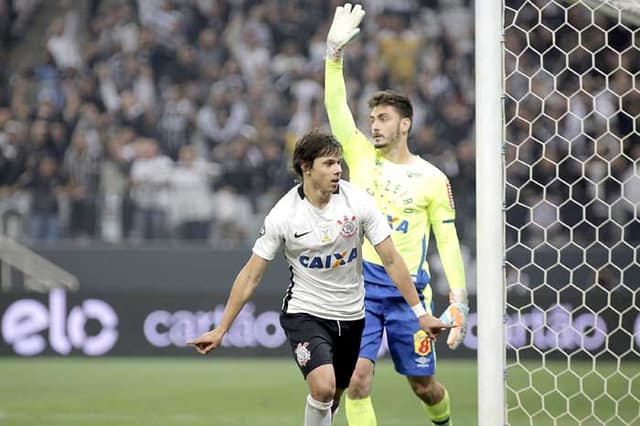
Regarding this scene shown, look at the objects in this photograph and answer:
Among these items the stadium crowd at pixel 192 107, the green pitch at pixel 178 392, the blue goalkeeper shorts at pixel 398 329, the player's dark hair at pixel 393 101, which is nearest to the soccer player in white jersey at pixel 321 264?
the blue goalkeeper shorts at pixel 398 329

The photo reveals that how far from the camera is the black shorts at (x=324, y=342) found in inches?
245

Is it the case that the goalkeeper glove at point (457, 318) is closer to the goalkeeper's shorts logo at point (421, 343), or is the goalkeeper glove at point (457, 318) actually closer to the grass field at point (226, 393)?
the goalkeeper's shorts logo at point (421, 343)

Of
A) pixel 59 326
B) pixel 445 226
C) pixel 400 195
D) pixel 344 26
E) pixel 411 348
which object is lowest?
pixel 59 326

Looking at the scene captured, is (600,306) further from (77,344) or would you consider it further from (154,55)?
(154,55)

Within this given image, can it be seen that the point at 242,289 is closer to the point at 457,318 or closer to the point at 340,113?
the point at 457,318

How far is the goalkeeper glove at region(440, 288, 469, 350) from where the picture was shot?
21.9 ft

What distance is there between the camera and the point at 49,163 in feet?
52.0

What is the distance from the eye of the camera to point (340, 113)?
7.20m

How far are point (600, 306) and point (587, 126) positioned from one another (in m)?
3.29

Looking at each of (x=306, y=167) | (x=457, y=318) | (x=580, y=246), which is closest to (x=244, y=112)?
(x=580, y=246)

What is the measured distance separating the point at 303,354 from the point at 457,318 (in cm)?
99

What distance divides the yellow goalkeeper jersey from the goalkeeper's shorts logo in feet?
0.93

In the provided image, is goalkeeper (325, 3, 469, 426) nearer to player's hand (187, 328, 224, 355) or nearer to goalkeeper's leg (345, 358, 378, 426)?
goalkeeper's leg (345, 358, 378, 426)

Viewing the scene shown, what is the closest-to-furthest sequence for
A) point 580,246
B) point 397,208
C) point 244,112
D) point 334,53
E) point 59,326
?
1. point 334,53
2. point 397,208
3. point 580,246
4. point 59,326
5. point 244,112
